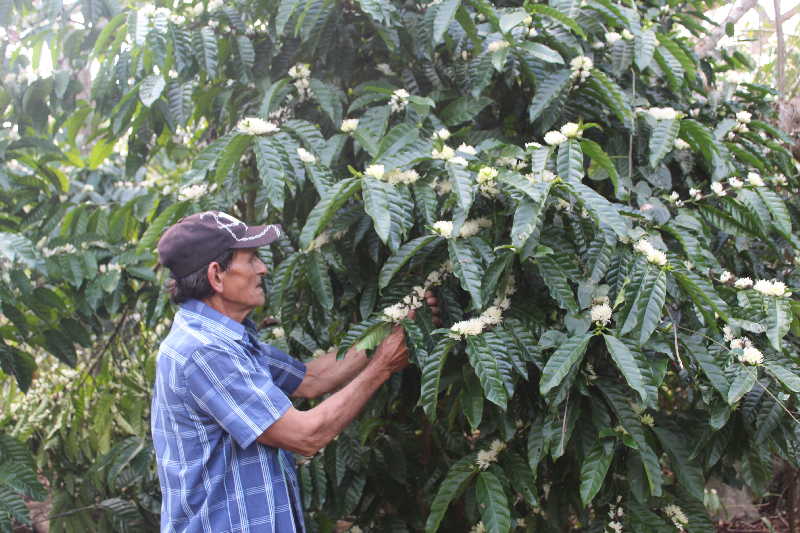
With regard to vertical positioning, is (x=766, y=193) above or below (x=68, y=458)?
above

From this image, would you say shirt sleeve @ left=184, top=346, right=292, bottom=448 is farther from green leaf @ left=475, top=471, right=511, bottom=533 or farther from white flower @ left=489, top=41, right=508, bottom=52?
white flower @ left=489, top=41, right=508, bottom=52

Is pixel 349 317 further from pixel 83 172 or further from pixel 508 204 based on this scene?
pixel 83 172

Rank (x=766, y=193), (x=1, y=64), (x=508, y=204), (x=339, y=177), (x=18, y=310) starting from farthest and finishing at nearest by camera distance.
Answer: (x=1, y=64), (x=18, y=310), (x=339, y=177), (x=766, y=193), (x=508, y=204)

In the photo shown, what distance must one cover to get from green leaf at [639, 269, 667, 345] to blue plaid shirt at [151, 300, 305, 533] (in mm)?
832

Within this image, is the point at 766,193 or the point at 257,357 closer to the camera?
the point at 257,357

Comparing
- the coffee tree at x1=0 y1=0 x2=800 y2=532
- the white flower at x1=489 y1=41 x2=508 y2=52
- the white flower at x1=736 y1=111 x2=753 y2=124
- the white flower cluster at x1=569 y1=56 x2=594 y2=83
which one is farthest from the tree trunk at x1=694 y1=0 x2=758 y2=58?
the white flower at x1=489 y1=41 x2=508 y2=52

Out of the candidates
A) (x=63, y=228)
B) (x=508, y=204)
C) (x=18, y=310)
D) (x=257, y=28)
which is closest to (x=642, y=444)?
(x=508, y=204)

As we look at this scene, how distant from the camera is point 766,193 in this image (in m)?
2.15

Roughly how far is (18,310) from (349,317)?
1164 millimetres

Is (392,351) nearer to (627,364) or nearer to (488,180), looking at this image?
(488,180)

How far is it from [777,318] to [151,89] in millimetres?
1960

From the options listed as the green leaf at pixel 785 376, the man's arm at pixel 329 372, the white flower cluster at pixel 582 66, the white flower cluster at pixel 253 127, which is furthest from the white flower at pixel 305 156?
the green leaf at pixel 785 376

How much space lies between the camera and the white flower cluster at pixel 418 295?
1.93m

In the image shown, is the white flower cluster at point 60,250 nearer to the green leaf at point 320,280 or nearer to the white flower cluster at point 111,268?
the white flower cluster at point 111,268
